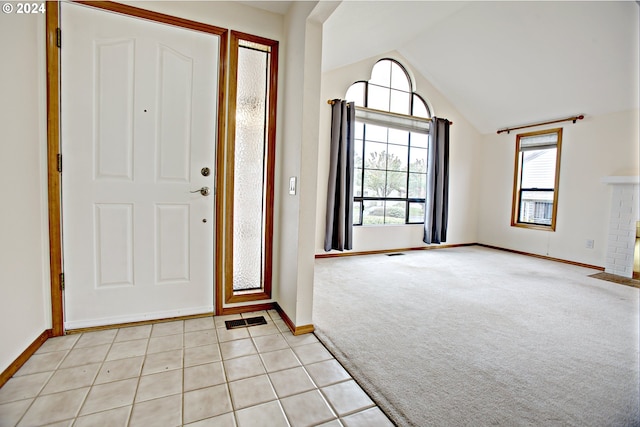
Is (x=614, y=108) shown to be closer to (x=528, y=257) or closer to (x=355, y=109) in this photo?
(x=528, y=257)

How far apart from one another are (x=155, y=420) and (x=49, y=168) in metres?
1.63

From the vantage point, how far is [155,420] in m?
1.28

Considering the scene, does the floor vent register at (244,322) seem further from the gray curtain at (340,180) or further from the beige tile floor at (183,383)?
the gray curtain at (340,180)

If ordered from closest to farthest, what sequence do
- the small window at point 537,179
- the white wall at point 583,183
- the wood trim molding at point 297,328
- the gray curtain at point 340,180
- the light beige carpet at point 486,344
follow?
1. the light beige carpet at point 486,344
2. the wood trim molding at point 297,328
3. the white wall at point 583,183
4. the gray curtain at point 340,180
5. the small window at point 537,179

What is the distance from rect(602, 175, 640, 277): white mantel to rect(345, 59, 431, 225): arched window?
8.25ft

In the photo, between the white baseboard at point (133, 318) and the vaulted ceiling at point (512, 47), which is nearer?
the white baseboard at point (133, 318)

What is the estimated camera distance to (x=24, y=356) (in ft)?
5.41

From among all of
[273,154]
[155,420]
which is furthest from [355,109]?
[155,420]

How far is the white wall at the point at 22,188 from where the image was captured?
5.01ft

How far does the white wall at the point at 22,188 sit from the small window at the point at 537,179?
243 inches

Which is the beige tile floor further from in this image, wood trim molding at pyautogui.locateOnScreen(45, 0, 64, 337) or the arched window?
the arched window

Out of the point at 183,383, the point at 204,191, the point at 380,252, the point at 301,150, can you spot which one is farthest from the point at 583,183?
the point at 183,383

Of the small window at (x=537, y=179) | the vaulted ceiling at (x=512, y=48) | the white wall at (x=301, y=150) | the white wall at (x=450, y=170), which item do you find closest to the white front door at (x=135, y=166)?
the white wall at (x=301, y=150)

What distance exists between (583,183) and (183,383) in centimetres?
558
